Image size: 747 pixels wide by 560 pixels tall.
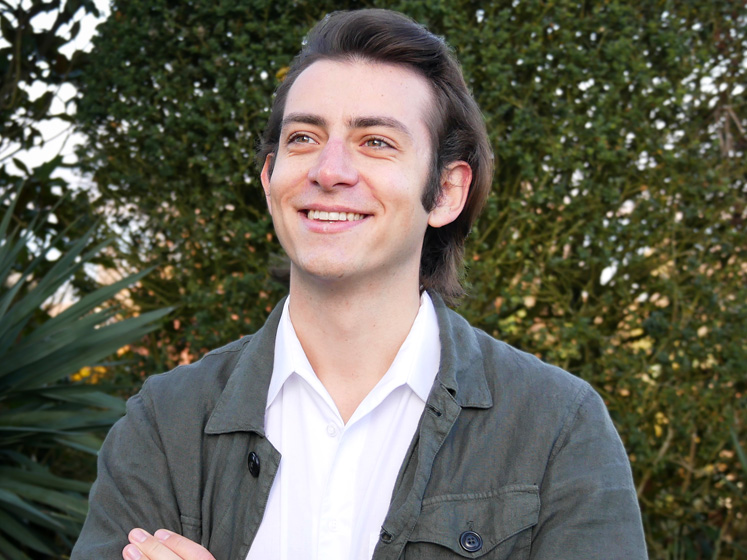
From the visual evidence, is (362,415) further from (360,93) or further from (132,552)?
(360,93)

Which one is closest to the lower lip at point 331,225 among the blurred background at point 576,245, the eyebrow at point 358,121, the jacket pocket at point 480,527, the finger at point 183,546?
the eyebrow at point 358,121

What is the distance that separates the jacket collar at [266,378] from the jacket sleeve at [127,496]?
16 cm

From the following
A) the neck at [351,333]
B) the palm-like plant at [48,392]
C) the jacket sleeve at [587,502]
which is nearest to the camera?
the jacket sleeve at [587,502]

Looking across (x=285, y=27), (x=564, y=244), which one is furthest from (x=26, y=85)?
(x=564, y=244)

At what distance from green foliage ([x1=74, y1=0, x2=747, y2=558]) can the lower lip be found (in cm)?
191

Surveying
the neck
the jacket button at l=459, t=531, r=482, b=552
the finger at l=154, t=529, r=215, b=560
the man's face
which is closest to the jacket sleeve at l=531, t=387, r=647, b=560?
the jacket button at l=459, t=531, r=482, b=552

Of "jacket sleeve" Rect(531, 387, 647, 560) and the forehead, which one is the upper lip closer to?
the forehead

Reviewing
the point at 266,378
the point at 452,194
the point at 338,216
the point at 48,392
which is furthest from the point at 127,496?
the point at 48,392

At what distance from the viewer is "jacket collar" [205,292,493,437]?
6.93ft

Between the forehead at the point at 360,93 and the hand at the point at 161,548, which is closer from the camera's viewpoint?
the hand at the point at 161,548

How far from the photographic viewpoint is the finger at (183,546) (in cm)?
193

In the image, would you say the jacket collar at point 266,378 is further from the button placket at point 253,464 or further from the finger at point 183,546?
the finger at point 183,546

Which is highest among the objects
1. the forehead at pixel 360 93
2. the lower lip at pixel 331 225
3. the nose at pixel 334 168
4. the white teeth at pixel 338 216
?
the forehead at pixel 360 93

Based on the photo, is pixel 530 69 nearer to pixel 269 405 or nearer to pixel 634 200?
pixel 634 200
